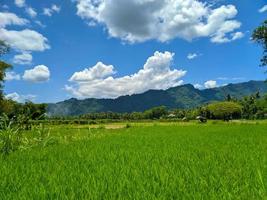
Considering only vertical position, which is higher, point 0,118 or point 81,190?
point 0,118

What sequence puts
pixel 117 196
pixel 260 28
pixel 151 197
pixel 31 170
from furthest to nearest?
pixel 260 28, pixel 31 170, pixel 117 196, pixel 151 197

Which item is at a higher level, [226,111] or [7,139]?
[226,111]

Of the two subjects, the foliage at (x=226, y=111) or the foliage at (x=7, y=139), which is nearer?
the foliage at (x=7, y=139)

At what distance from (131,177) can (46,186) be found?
1.18 m

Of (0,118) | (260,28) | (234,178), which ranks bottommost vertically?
(234,178)

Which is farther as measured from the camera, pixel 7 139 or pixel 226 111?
pixel 226 111

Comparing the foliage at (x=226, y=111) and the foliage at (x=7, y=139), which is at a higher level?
the foliage at (x=226, y=111)

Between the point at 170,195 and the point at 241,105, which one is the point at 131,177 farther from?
the point at 241,105

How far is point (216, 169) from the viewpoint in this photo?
19.0 feet

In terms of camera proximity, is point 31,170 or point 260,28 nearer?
point 31,170

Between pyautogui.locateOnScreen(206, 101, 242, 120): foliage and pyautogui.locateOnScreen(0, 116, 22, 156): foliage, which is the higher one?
pyautogui.locateOnScreen(206, 101, 242, 120): foliage

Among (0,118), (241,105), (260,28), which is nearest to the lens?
(0,118)

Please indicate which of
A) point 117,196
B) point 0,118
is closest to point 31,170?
point 117,196

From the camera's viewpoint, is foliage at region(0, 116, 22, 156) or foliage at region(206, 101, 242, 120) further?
foliage at region(206, 101, 242, 120)
